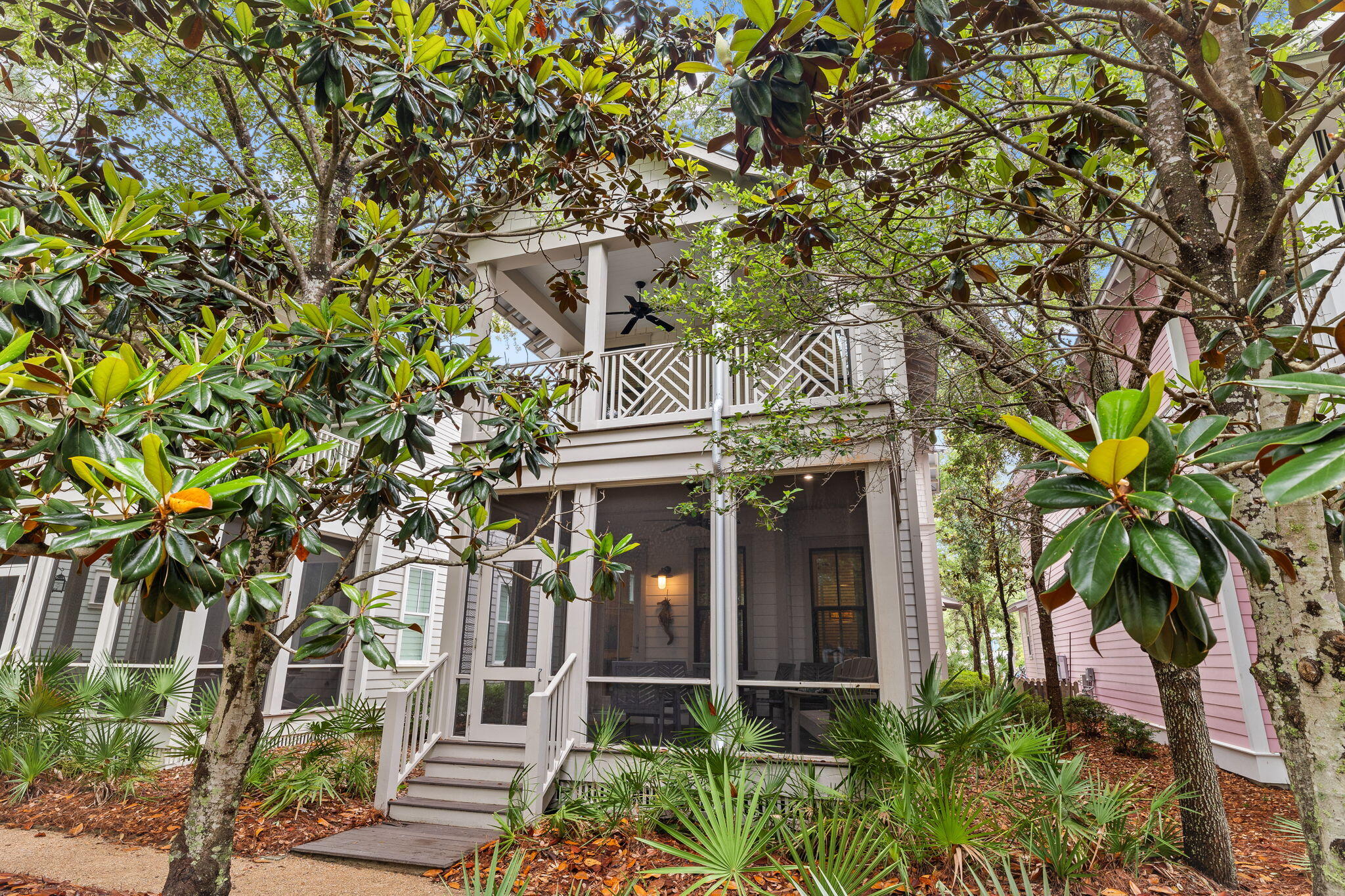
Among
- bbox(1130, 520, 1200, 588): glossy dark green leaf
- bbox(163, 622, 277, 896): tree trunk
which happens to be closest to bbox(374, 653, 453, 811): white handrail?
bbox(163, 622, 277, 896): tree trunk

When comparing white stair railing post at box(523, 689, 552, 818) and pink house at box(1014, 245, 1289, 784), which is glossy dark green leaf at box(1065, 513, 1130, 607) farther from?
white stair railing post at box(523, 689, 552, 818)

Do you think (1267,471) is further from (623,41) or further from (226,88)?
(226,88)

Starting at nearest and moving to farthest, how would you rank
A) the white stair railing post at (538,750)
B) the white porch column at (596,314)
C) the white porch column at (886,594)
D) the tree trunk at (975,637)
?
the white stair railing post at (538,750)
the white porch column at (886,594)
the white porch column at (596,314)
the tree trunk at (975,637)

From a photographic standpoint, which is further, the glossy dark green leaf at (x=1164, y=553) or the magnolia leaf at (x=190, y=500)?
the magnolia leaf at (x=190, y=500)

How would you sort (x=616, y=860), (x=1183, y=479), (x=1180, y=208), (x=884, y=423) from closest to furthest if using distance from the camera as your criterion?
(x=1183, y=479), (x=1180, y=208), (x=616, y=860), (x=884, y=423)

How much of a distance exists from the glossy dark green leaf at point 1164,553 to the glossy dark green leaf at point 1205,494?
0.07 meters

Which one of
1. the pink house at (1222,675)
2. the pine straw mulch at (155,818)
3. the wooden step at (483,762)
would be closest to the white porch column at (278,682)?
the pine straw mulch at (155,818)

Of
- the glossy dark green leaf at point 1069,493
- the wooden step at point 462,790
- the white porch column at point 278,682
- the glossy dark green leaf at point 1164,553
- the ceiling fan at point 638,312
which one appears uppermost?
the ceiling fan at point 638,312

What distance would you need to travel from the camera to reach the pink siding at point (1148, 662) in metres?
7.52

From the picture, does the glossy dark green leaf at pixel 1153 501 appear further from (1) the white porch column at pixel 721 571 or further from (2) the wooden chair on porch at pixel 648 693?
(2) the wooden chair on porch at pixel 648 693

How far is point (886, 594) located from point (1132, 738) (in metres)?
5.24

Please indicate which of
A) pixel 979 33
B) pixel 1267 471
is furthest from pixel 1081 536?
pixel 979 33

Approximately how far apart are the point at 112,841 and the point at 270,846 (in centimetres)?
147

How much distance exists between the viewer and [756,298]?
654 cm
